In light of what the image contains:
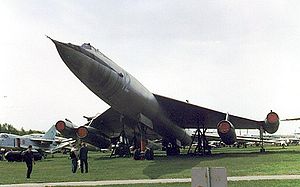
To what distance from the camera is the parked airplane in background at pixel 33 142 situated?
44634mm

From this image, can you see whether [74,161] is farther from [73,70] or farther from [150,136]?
[150,136]

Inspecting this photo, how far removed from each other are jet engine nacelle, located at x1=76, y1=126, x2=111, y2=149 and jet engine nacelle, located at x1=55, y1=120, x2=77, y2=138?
51 cm

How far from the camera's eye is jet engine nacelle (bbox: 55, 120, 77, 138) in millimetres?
30125

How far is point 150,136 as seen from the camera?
101 ft

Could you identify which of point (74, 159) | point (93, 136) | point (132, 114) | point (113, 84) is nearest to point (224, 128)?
point (132, 114)

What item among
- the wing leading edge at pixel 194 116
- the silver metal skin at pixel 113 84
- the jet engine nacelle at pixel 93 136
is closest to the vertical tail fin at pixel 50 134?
the jet engine nacelle at pixel 93 136

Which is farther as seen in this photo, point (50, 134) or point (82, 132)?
point (50, 134)

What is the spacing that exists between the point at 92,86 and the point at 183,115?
9.85m

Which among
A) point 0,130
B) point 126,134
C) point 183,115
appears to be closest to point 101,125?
point 126,134

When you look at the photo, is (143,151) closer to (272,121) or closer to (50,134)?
(272,121)

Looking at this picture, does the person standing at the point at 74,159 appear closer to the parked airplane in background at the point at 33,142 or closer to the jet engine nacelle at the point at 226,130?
the jet engine nacelle at the point at 226,130

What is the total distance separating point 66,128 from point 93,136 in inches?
92.6

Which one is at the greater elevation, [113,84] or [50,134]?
[113,84]

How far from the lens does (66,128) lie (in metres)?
30.2
